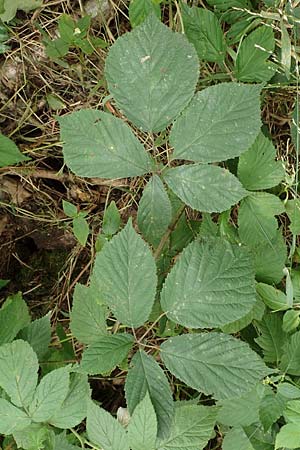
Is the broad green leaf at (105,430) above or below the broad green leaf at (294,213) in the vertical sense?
below

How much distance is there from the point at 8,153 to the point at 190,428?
86 centimetres

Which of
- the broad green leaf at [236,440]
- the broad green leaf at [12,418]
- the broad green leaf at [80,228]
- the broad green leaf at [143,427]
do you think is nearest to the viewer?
the broad green leaf at [143,427]

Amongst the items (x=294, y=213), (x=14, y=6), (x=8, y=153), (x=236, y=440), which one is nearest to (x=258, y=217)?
(x=294, y=213)

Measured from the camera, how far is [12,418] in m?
1.26

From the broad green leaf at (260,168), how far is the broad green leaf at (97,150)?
0.25 m

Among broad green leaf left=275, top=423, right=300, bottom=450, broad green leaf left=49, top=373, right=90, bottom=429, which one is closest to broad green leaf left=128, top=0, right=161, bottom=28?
broad green leaf left=49, top=373, right=90, bottom=429

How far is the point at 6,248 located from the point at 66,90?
0.57m

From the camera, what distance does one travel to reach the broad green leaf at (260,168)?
1340 millimetres

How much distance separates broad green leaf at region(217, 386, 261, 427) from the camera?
1.46m

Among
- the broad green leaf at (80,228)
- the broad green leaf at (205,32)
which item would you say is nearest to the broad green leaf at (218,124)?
the broad green leaf at (205,32)

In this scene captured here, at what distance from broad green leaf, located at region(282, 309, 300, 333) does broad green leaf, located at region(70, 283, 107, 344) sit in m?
0.45

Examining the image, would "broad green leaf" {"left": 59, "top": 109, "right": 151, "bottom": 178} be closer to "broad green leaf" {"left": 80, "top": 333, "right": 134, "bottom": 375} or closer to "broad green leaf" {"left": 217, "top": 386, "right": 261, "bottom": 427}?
"broad green leaf" {"left": 80, "top": 333, "right": 134, "bottom": 375}

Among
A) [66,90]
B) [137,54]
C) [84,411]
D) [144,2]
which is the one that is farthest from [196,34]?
[84,411]

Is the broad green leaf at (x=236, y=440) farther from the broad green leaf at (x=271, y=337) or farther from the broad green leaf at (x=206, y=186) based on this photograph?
the broad green leaf at (x=206, y=186)
